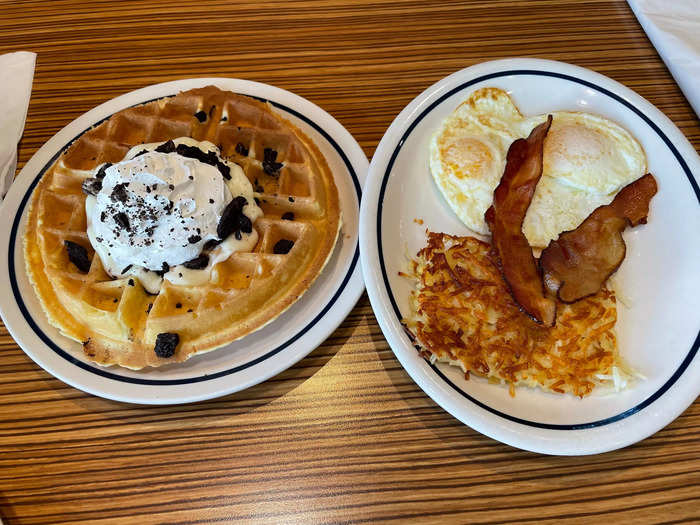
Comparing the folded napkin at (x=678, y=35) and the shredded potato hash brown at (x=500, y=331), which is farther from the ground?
the folded napkin at (x=678, y=35)

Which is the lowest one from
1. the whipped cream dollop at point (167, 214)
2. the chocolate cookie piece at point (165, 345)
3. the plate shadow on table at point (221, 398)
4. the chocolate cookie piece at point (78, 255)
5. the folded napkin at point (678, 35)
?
the plate shadow on table at point (221, 398)

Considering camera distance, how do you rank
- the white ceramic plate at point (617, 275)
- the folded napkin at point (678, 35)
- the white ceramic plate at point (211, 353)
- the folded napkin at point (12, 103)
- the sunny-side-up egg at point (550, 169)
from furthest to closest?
→ the folded napkin at point (678, 35), the folded napkin at point (12, 103), the sunny-side-up egg at point (550, 169), the white ceramic plate at point (211, 353), the white ceramic plate at point (617, 275)

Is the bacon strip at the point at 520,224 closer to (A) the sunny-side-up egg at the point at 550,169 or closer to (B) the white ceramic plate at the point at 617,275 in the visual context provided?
(A) the sunny-side-up egg at the point at 550,169

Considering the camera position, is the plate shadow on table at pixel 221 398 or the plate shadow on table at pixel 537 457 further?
the plate shadow on table at pixel 221 398

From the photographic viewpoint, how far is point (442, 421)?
5.31 feet

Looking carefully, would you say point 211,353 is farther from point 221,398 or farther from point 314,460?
point 314,460

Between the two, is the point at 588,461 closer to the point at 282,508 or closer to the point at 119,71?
the point at 282,508

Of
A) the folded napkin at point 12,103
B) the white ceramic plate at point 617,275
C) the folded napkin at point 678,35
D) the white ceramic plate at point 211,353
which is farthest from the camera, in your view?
the folded napkin at point 678,35

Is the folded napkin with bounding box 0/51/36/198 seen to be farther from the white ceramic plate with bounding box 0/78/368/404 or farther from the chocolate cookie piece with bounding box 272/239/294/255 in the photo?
the chocolate cookie piece with bounding box 272/239/294/255

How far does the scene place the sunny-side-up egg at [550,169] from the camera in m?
1.92

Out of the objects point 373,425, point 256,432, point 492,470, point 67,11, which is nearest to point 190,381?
point 256,432

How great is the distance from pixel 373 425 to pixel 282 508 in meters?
0.37

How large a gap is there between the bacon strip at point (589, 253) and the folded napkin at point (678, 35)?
2.86 feet

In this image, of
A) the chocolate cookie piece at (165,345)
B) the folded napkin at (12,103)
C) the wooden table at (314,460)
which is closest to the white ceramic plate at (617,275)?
the wooden table at (314,460)
